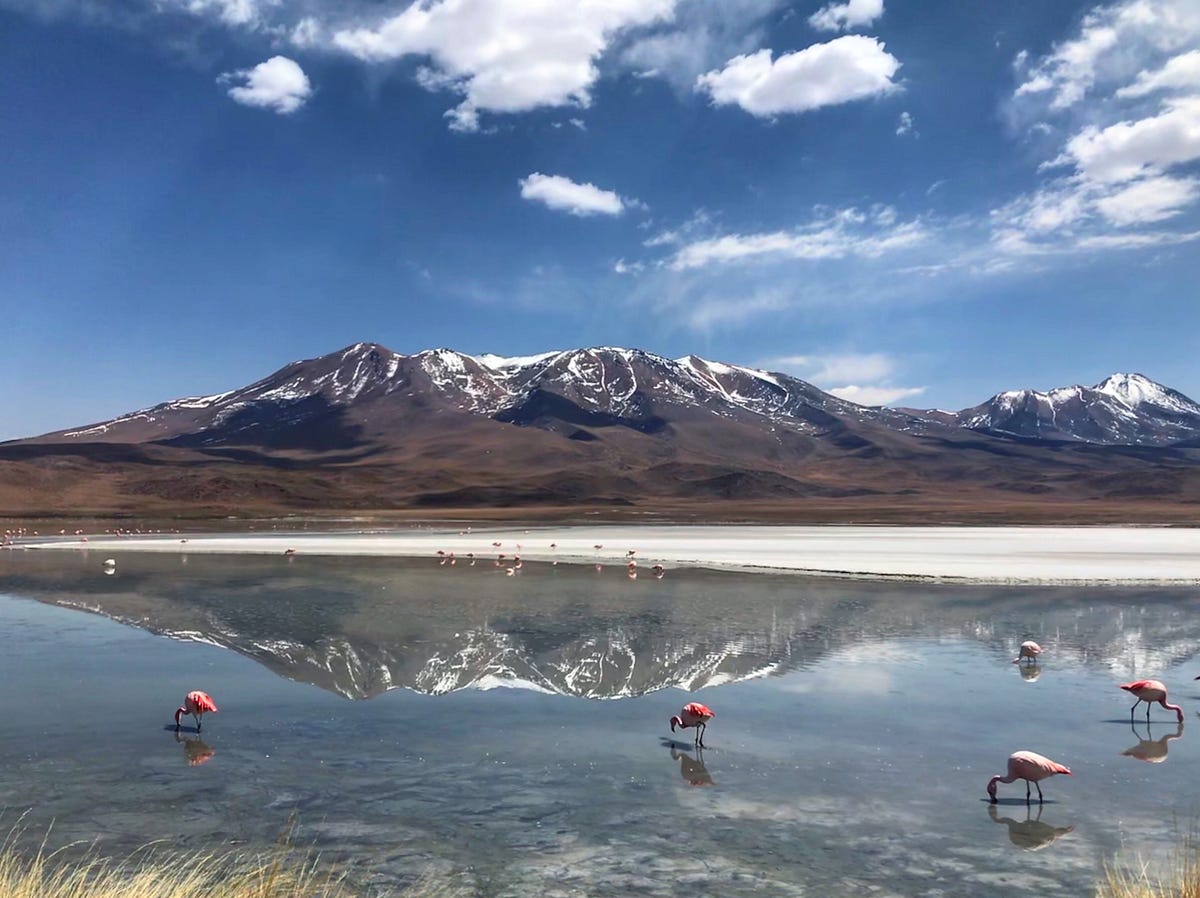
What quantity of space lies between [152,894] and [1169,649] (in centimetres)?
2000

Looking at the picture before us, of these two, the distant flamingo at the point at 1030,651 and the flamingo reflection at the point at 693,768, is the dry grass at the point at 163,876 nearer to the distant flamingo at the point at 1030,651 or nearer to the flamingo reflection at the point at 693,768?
the flamingo reflection at the point at 693,768

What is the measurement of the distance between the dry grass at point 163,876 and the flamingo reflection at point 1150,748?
10056 mm

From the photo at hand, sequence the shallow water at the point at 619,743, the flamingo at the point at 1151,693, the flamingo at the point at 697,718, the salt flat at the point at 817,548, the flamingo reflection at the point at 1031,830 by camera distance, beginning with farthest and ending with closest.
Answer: the salt flat at the point at 817,548 < the flamingo at the point at 1151,693 < the flamingo at the point at 697,718 < the flamingo reflection at the point at 1031,830 < the shallow water at the point at 619,743

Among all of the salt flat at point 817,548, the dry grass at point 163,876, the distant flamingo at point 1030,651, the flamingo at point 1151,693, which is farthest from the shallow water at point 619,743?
the salt flat at point 817,548

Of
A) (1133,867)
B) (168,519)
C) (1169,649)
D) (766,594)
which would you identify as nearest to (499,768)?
(1133,867)

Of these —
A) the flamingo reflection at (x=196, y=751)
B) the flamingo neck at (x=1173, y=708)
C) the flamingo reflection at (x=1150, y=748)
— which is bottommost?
the flamingo reflection at (x=196, y=751)

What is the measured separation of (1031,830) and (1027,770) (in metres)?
0.93

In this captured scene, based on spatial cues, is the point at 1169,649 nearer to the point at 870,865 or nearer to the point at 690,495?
the point at 870,865

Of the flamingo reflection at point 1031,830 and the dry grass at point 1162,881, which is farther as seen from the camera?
the flamingo reflection at point 1031,830

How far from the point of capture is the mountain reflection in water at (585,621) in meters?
17.1

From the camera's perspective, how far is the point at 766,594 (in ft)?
93.1

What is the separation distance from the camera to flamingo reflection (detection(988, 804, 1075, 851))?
8.70 meters

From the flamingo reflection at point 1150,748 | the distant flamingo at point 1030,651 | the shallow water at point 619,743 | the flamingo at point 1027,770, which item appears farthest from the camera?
the distant flamingo at point 1030,651

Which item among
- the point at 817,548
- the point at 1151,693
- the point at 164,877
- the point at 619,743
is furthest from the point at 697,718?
the point at 817,548
